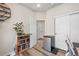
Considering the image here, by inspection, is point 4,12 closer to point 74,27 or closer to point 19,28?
point 19,28

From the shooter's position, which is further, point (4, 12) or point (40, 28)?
point (40, 28)

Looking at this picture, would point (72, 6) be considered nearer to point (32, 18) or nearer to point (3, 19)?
point (32, 18)

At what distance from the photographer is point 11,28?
63.3 inches

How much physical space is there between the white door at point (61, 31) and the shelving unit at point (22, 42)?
49cm

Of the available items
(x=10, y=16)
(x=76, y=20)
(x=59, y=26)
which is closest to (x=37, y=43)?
(x=59, y=26)

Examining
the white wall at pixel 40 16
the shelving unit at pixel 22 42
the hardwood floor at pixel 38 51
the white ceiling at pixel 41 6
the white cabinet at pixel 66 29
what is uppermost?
the white ceiling at pixel 41 6

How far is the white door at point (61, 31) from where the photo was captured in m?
1.65

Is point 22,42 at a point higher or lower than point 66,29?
lower

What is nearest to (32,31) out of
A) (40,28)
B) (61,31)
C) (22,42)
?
(40,28)

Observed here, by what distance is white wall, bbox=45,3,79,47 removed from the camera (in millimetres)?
1584

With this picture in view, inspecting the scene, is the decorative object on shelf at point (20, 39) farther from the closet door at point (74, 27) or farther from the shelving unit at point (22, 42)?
the closet door at point (74, 27)

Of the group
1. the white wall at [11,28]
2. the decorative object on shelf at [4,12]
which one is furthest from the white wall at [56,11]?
the decorative object on shelf at [4,12]

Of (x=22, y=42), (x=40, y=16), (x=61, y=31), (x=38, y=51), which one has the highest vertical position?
(x=40, y=16)

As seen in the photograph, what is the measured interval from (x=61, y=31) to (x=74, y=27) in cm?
22
